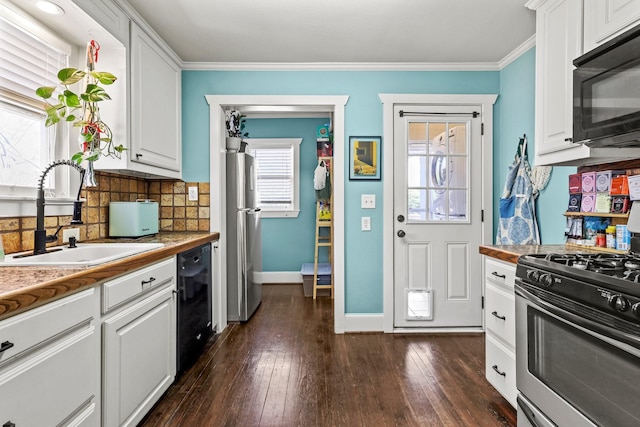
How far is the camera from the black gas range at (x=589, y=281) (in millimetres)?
1103

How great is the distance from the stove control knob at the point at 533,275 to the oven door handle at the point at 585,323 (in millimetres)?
71

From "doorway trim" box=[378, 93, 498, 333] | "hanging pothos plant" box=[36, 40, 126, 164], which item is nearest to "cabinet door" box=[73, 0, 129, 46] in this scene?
"hanging pothos plant" box=[36, 40, 126, 164]

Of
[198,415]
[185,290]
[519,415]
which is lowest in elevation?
[198,415]

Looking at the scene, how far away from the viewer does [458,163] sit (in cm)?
322

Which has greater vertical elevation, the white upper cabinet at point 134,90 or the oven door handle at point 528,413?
the white upper cabinet at point 134,90

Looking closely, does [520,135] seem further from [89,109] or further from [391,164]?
[89,109]

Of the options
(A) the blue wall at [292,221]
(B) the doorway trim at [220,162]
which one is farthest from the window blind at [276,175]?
(B) the doorway trim at [220,162]

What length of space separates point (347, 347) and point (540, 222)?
169 centimetres

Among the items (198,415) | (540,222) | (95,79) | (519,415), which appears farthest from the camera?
(540,222)

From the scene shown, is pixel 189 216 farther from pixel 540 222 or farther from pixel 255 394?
pixel 540 222

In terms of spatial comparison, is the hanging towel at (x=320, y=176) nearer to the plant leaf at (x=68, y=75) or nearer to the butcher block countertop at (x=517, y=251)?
the butcher block countertop at (x=517, y=251)

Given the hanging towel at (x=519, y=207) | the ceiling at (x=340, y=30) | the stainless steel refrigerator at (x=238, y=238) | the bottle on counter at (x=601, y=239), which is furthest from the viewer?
the stainless steel refrigerator at (x=238, y=238)

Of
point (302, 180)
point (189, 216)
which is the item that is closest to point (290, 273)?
point (302, 180)

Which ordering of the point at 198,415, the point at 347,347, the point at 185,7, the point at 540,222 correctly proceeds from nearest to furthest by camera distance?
the point at 198,415, the point at 185,7, the point at 540,222, the point at 347,347
